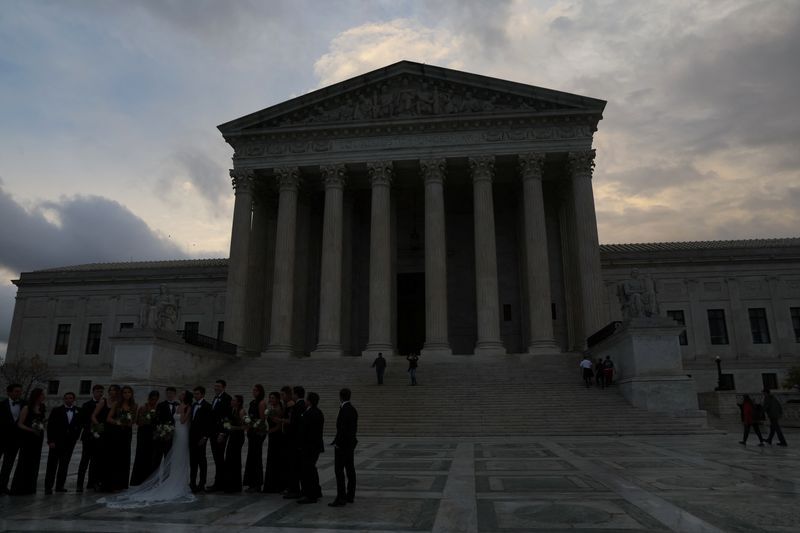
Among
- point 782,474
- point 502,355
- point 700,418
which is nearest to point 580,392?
point 700,418

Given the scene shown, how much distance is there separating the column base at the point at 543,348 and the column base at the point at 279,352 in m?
14.0

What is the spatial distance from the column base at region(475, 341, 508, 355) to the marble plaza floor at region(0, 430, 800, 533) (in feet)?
58.8

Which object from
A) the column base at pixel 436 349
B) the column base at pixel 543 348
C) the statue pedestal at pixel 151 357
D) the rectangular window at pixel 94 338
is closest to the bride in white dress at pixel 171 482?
the statue pedestal at pixel 151 357

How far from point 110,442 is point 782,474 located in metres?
12.2

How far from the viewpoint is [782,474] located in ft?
34.6

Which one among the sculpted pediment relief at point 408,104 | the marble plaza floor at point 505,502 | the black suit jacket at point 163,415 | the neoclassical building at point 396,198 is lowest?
the marble plaza floor at point 505,502

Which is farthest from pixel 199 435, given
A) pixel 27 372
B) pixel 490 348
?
pixel 27 372

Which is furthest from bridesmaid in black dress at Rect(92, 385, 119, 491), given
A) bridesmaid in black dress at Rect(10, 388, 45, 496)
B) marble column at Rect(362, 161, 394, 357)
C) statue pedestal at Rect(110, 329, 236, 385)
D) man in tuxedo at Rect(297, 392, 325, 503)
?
marble column at Rect(362, 161, 394, 357)

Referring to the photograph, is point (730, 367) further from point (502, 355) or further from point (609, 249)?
point (502, 355)

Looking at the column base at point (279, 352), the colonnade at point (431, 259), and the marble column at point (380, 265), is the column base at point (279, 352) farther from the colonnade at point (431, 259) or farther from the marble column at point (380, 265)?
the marble column at point (380, 265)

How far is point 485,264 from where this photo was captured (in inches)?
1292

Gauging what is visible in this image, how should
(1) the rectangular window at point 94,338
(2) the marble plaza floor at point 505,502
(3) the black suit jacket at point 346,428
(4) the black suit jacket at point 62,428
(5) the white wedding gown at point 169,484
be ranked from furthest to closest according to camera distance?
(1) the rectangular window at point 94,338
(4) the black suit jacket at point 62,428
(5) the white wedding gown at point 169,484
(3) the black suit jacket at point 346,428
(2) the marble plaza floor at point 505,502

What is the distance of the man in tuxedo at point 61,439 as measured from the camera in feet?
31.8

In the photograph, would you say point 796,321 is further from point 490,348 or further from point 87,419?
point 87,419
